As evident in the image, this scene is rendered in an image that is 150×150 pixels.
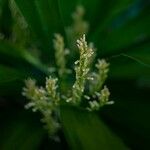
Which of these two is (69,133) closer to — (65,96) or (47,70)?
(65,96)

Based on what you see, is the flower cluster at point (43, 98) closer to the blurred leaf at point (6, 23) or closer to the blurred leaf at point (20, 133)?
the blurred leaf at point (20, 133)

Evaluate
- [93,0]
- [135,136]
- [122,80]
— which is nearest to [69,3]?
[93,0]

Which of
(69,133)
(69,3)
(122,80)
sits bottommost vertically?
(69,133)

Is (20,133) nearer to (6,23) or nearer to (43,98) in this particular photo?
(43,98)

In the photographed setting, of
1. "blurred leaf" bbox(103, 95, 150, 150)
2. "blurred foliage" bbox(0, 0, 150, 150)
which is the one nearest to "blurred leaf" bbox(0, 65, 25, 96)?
"blurred foliage" bbox(0, 0, 150, 150)

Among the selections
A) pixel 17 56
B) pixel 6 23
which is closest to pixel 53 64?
pixel 17 56

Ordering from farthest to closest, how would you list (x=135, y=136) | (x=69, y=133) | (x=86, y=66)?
(x=135, y=136) < (x=69, y=133) < (x=86, y=66)

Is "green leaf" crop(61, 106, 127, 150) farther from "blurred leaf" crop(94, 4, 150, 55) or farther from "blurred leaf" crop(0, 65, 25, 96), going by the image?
"blurred leaf" crop(94, 4, 150, 55)
